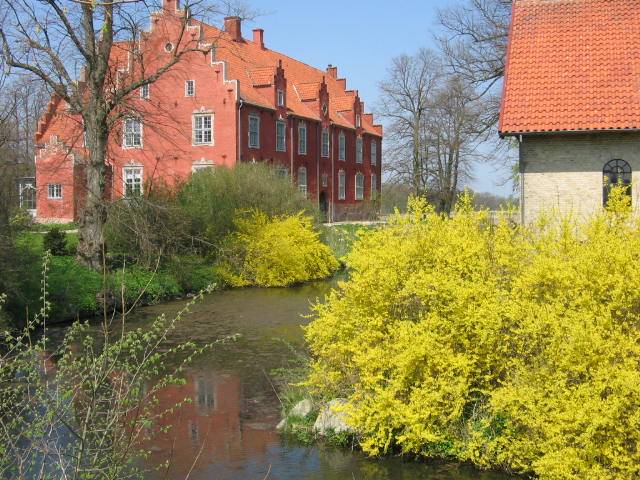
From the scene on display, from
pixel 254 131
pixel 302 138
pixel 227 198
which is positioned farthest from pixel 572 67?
pixel 302 138

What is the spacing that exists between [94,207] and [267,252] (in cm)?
753

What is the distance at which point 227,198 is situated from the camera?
28.4 meters

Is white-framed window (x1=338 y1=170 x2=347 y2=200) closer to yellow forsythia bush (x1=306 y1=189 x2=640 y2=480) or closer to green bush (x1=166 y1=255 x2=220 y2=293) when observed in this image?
green bush (x1=166 y1=255 x2=220 y2=293)

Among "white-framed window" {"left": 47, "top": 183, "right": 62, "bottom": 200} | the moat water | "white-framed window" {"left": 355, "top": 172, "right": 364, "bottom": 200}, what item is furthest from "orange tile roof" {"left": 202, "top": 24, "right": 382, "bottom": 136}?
the moat water

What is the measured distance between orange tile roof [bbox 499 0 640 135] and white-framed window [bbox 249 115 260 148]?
21.0 meters

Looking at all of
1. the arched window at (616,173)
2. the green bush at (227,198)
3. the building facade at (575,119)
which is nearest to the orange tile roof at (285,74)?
the green bush at (227,198)

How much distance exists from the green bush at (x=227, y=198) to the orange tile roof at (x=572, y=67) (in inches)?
468

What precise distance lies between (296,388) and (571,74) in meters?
13.3

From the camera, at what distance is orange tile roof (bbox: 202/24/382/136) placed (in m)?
41.7

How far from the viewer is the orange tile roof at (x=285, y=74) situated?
41706 millimetres

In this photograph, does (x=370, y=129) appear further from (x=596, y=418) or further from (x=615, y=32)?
(x=596, y=418)

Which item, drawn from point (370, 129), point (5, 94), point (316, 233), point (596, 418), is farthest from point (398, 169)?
point (596, 418)

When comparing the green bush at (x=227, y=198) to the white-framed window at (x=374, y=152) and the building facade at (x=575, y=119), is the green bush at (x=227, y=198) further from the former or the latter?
the white-framed window at (x=374, y=152)

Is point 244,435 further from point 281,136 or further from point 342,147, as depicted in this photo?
point 342,147
